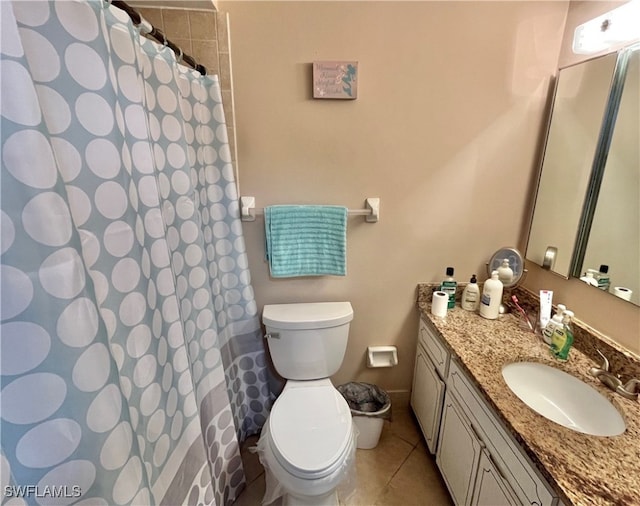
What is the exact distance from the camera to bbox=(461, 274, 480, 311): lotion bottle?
1.59 m

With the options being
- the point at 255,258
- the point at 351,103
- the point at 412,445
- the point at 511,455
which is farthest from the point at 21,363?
the point at 412,445

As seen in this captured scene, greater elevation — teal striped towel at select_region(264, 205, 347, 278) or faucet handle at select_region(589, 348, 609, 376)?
teal striped towel at select_region(264, 205, 347, 278)

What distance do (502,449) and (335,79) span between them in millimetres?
1577

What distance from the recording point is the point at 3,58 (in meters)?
0.49

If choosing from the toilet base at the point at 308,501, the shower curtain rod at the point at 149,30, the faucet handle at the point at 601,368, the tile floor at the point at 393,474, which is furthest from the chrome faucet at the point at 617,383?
the shower curtain rod at the point at 149,30

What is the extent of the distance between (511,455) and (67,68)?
1508 millimetres

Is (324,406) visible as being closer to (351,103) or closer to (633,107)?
(351,103)

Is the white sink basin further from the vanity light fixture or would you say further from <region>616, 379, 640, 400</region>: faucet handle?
the vanity light fixture

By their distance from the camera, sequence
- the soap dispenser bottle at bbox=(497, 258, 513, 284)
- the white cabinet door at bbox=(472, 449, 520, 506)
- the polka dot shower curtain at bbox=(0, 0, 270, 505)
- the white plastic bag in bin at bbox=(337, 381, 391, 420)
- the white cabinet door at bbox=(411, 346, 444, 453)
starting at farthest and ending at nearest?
the white plastic bag in bin at bbox=(337, 381, 391, 420)
the soap dispenser bottle at bbox=(497, 258, 513, 284)
the white cabinet door at bbox=(411, 346, 444, 453)
the white cabinet door at bbox=(472, 449, 520, 506)
the polka dot shower curtain at bbox=(0, 0, 270, 505)

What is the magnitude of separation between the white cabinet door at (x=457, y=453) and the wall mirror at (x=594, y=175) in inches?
31.1

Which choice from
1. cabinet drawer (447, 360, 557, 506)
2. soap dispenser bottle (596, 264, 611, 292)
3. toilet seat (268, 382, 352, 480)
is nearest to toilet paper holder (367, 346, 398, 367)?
toilet seat (268, 382, 352, 480)

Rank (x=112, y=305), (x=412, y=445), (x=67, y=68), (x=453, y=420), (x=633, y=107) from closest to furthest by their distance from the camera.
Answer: (x=67, y=68), (x=112, y=305), (x=633, y=107), (x=453, y=420), (x=412, y=445)

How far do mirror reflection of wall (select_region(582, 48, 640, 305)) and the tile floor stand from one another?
1.20m

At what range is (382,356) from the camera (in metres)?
1.85
